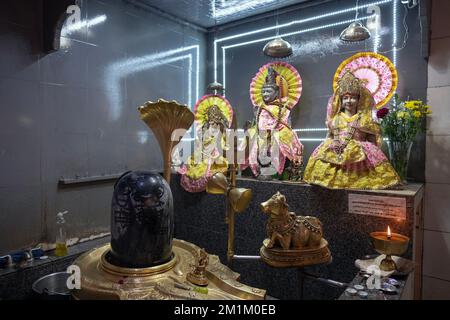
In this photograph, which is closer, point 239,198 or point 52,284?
point 239,198

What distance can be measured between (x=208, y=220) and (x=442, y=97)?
101 inches

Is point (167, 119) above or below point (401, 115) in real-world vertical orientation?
below

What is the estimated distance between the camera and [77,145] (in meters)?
3.04

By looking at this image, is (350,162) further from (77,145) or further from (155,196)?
(77,145)

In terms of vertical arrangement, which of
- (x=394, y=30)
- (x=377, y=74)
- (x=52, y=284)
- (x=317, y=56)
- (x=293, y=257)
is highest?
(x=394, y=30)

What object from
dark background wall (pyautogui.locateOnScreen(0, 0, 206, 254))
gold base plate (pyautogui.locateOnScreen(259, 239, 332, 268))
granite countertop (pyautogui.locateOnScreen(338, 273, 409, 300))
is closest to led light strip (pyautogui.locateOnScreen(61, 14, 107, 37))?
dark background wall (pyautogui.locateOnScreen(0, 0, 206, 254))

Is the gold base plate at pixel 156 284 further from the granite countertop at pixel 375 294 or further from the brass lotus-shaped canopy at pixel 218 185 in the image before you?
the granite countertop at pixel 375 294

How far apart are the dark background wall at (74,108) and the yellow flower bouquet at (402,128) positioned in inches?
104

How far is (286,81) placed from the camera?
12.0 feet

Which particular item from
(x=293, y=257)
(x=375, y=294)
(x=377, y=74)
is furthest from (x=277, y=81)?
(x=375, y=294)

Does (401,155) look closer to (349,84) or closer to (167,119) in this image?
(349,84)

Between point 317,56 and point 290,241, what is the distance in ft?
9.49

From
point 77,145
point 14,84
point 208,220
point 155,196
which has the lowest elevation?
point 208,220
